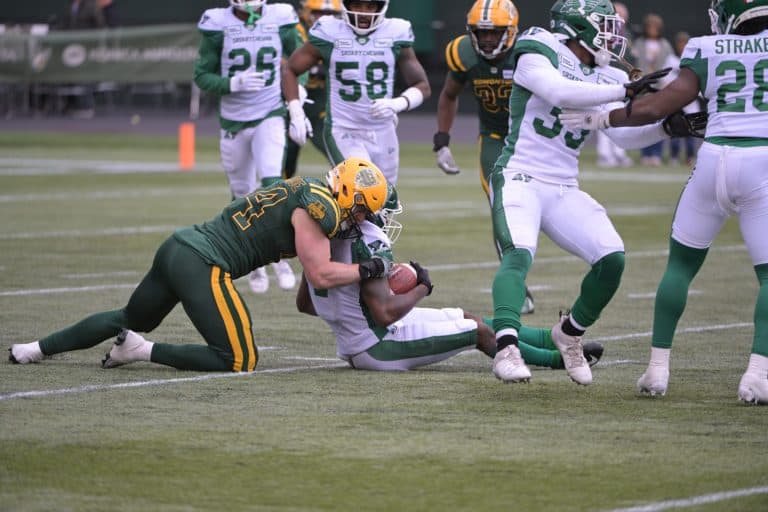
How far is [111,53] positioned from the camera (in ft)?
87.0

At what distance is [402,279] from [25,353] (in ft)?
5.97

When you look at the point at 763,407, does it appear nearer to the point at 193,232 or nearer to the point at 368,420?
the point at 368,420

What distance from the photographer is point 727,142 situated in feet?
20.1

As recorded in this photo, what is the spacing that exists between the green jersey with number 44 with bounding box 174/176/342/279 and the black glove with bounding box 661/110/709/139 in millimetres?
1555

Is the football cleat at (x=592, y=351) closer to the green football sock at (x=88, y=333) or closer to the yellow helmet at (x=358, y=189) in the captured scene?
the yellow helmet at (x=358, y=189)

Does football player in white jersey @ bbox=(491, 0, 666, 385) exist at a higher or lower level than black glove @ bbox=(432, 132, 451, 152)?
higher

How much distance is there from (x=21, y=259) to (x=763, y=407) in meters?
6.79

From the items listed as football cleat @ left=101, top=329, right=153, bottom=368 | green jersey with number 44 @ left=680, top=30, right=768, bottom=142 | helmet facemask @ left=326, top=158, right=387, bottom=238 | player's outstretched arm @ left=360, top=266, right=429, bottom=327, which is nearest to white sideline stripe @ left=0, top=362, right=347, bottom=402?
football cleat @ left=101, top=329, right=153, bottom=368

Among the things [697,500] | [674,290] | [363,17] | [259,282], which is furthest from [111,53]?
[697,500]

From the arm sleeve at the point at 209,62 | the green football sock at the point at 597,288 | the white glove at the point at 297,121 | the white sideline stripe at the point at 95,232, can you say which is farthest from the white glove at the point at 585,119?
the white sideline stripe at the point at 95,232

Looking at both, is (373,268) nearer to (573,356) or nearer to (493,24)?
(573,356)

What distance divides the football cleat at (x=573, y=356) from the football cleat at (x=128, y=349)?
1.90 m

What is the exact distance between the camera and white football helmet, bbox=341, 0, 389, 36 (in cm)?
951

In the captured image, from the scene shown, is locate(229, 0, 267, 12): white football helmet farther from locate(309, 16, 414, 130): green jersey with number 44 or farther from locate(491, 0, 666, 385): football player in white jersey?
locate(491, 0, 666, 385): football player in white jersey
